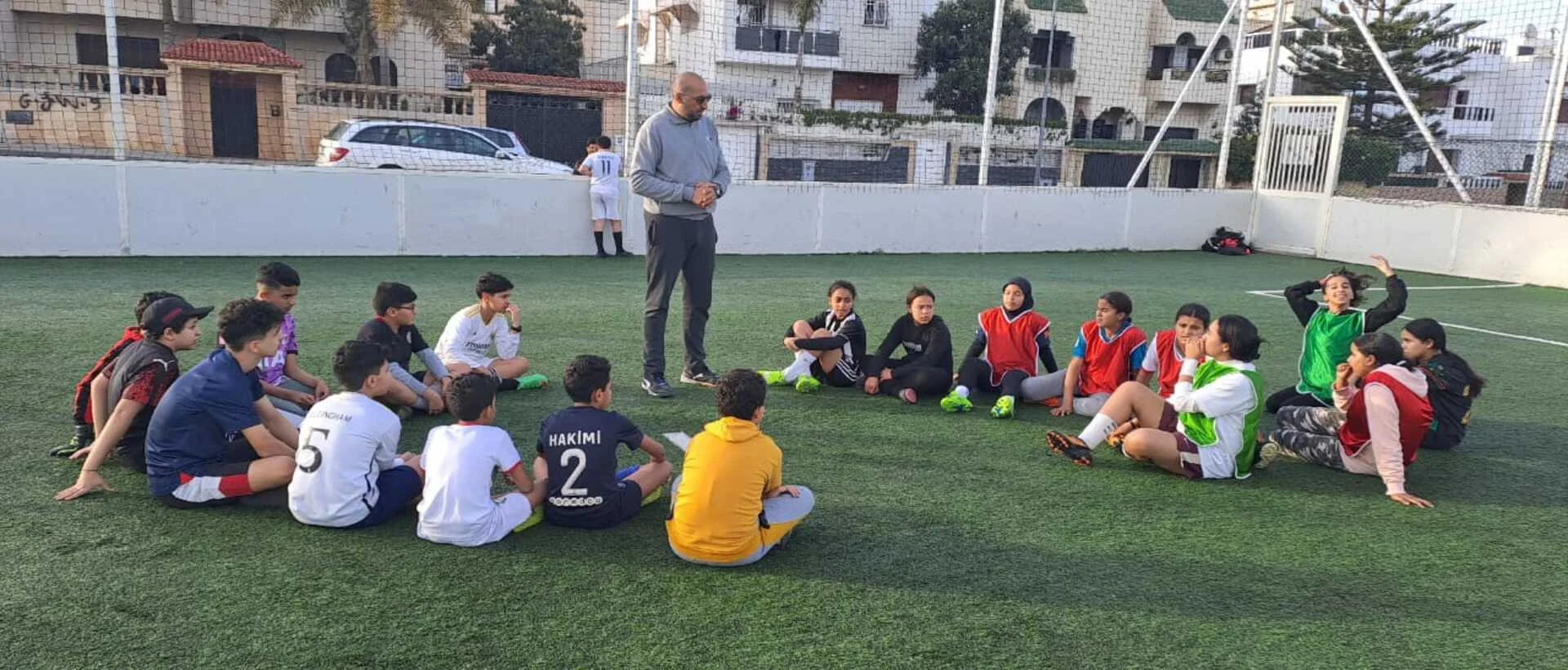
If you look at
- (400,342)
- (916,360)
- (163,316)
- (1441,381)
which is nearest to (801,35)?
(916,360)

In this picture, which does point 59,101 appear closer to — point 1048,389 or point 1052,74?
point 1048,389

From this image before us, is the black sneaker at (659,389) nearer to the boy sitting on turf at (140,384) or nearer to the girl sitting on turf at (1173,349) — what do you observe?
the boy sitting on turf at (140,384)

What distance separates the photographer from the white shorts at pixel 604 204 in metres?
12.3

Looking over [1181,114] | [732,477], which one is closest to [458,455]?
[732,477]

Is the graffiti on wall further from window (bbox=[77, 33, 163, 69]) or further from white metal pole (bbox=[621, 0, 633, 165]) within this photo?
window (bbox=[77, 33, 163, 69])

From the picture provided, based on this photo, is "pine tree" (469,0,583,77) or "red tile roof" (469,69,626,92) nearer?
"red tile roof" (469,69,626,92)

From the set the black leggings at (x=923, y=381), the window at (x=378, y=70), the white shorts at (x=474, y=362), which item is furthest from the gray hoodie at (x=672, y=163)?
the window at (x=378, y=70)

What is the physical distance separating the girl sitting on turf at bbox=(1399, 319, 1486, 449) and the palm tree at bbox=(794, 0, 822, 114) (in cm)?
2680

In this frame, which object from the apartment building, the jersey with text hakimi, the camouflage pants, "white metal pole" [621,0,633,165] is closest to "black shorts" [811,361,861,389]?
the camouflage pants

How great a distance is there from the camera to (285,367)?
209 inches

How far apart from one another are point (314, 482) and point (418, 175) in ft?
27.6

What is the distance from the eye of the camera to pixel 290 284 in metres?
5.14

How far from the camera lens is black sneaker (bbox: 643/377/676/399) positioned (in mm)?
6051

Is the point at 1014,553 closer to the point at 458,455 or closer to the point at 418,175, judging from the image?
the point at 458,455
